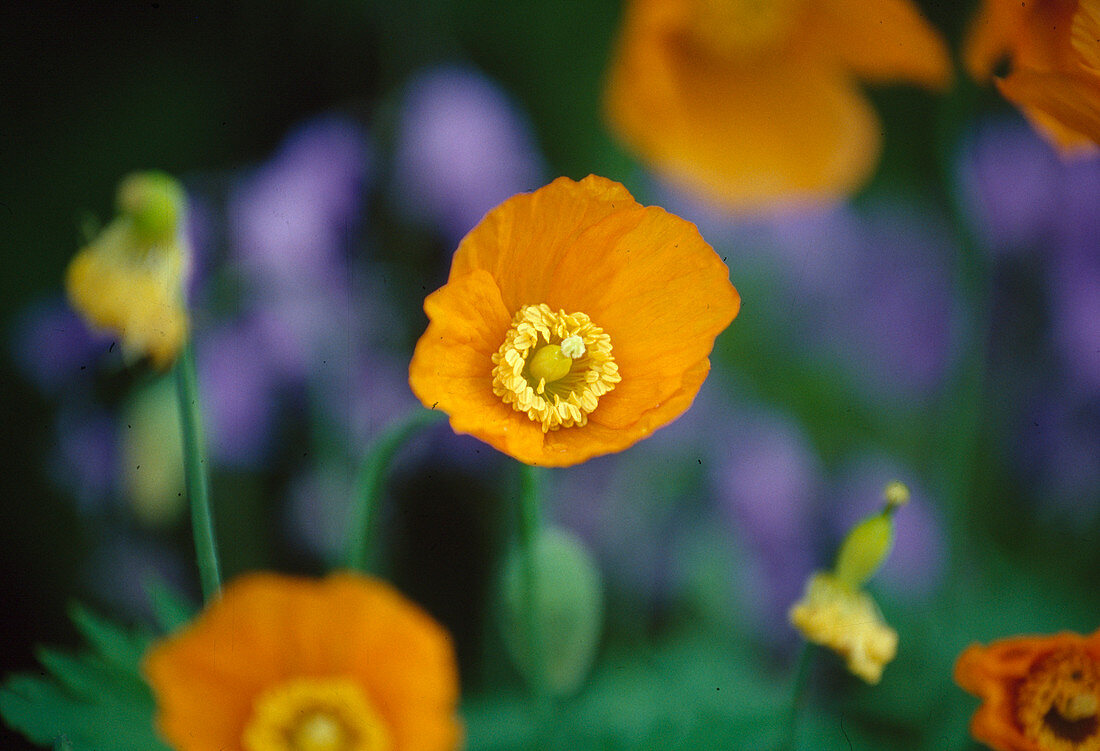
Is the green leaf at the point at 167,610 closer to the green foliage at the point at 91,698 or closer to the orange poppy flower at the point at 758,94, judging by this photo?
the green foliage at the point at 91,698

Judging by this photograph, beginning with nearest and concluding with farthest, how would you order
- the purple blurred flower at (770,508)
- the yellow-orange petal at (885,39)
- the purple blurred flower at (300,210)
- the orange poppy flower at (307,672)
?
the orange poppy flower at (307,672) → the yellow-orange petal at (885,39) → the purple blurred flower at (300,210) → the purple blurred flower at (770,508)

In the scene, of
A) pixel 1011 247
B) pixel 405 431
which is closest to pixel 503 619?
pixel 405 431

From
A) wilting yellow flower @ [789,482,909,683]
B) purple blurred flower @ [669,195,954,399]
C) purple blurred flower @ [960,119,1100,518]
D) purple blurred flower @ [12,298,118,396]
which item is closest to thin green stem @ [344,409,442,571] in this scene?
wilting yellow flower @ [789,482,909,683]

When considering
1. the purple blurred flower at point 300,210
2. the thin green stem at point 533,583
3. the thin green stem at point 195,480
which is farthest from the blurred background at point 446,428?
the thin green stem at point 195,480

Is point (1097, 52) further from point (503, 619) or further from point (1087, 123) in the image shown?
point (503, 619)

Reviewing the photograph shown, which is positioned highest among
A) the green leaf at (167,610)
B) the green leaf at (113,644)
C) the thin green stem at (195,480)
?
the thin green stem at (195,480)
